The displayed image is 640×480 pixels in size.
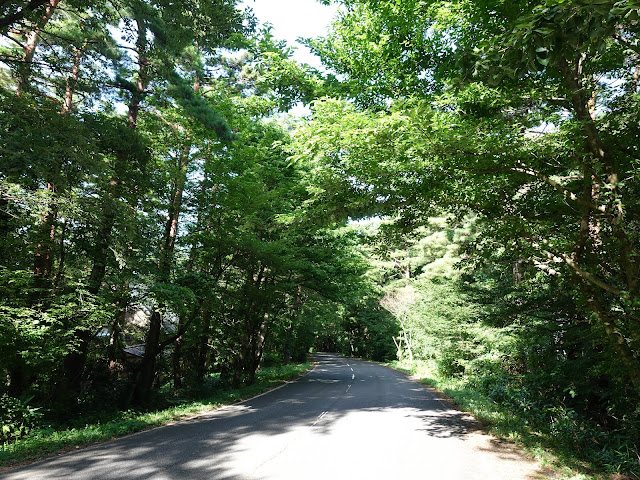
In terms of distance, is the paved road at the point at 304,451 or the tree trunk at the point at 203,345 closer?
the paved road at the point at 304,451

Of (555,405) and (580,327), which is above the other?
(580,327)

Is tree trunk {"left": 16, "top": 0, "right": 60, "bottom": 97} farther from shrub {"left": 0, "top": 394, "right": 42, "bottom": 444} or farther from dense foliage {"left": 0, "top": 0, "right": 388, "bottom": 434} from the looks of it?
shrub {"left": 0, "top": 394, "right": 42, "bottom": 444}

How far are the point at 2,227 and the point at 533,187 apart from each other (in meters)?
11.5

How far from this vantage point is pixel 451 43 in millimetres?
6191

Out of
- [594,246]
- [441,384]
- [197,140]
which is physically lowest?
[441,384]

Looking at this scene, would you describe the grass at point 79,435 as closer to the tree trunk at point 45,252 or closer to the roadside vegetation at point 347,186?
the roadside vegetation at point 347,186

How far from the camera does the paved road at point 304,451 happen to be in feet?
17.4

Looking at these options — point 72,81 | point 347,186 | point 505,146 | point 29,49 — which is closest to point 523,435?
point 505,146

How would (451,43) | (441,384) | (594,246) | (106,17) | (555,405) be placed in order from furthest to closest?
(441,384), (106,17), (555,405), (451,43), (594,246)

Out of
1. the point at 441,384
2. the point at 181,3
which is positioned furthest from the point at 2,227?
the point at 441,384

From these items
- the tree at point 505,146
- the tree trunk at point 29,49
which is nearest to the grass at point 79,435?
the tree at point 505,146

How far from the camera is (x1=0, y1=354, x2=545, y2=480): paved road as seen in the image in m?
5.29

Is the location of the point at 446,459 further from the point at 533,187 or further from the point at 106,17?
the point at 106,17

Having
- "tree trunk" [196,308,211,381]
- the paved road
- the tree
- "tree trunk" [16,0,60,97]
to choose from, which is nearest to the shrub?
the paved road
